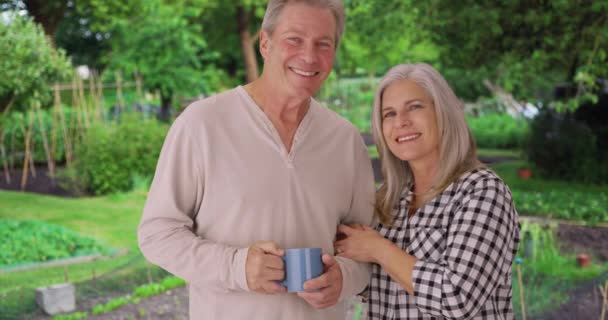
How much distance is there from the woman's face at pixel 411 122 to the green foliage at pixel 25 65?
354cm

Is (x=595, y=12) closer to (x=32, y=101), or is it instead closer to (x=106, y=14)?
(x=32, y=101)

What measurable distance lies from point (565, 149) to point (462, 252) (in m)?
5.73

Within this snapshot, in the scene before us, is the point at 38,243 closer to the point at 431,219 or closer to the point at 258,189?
the point at 258,189

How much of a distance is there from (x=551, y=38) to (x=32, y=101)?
3881mm

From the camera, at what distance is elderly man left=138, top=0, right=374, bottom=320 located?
50.1 inches

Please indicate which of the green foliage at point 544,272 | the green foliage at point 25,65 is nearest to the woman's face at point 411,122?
the green foliage at point 544,272

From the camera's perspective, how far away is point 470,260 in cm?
124

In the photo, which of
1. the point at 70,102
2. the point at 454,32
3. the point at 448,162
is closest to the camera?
the point at 448,162

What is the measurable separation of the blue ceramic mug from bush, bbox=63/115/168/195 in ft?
15.9

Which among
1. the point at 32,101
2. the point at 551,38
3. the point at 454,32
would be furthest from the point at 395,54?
the point at 32,101

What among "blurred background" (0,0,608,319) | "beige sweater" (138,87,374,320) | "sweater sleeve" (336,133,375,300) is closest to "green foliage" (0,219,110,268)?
"blurred background" (0,0,608,319)

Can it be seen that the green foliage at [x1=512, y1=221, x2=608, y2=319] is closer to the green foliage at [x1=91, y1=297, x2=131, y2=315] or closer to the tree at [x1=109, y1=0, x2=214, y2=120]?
the green foliage at [x1=91, y1=297, x2=131, y2=315]

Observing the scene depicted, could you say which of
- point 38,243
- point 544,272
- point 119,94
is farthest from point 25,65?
point 544,272

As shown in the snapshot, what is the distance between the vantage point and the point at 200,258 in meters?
1.26
